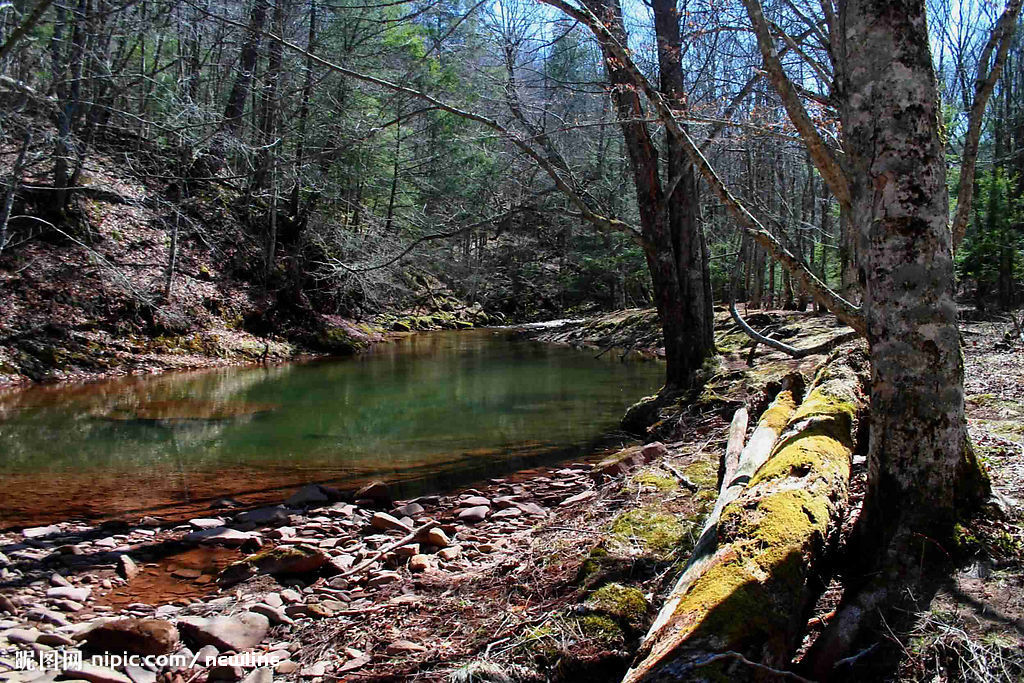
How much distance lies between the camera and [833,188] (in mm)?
3631

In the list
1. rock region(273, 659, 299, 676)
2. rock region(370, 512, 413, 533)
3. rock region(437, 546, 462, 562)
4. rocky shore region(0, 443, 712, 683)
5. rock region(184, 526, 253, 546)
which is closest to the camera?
rock region(273, 659, 299, 676)

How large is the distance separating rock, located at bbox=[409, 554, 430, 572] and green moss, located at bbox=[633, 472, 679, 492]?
1796 mm

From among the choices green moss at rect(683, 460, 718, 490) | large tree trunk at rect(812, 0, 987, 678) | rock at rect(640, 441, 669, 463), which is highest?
large tree trunk at rect(812, 0, 987, 678)

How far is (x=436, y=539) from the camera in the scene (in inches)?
200

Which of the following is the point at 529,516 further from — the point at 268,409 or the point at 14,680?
the point at 268,409

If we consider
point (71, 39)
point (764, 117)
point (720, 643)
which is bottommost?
point (720, 643)

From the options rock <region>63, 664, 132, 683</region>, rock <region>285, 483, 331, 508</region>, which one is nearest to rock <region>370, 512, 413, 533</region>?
rock <region>285, 483, 331, 508</region>

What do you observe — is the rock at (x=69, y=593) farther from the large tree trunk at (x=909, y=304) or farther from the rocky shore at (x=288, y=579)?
the large tree trunk at (x=909, y=304)

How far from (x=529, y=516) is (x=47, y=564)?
3.72 metres

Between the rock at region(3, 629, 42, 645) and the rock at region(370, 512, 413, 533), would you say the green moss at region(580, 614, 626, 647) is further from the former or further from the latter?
the rock at region(3, 629, 42, 645)

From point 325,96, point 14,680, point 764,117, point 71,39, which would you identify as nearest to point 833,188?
point 14,680

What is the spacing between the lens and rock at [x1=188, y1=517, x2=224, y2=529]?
227 inches

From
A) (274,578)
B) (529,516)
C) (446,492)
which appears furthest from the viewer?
(446,492)

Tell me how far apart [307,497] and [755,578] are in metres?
5.10
